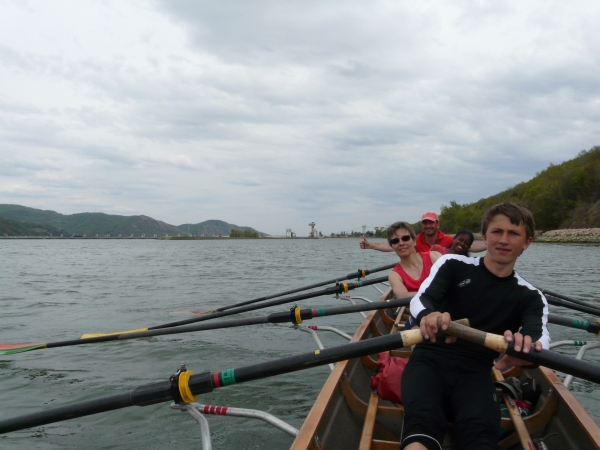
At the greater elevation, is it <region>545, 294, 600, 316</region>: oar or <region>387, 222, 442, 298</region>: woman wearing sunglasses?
<region>387, 222, 442, 298</region>: woman wearing sunglasses

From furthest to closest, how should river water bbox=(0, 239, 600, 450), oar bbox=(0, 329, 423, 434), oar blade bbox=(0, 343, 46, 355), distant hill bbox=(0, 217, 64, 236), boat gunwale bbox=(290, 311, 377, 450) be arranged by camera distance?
1. distant hill bbox=(0, 217, 64, 236)
2. oar blade bbox=(0, 343, 46, 355)
3. river water bbox=(0, 239, 600, 450)
4. oar bbox=(0, 329, 423, 434)
5. boat gunwale bbox=(290, 311, 377, 450)

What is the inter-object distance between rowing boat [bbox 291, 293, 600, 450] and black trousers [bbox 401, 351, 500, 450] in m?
0.52

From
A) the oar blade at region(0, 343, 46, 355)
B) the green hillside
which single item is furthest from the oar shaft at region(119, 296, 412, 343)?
the green hillside

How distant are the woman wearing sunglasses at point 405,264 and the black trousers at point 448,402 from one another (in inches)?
70.2

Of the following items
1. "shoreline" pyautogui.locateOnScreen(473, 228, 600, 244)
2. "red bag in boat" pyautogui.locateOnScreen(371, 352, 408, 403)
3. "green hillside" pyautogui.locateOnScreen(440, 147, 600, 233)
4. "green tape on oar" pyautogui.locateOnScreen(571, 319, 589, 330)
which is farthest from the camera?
"green hillside" pyautogui.locateOnScreen(440, 147, 600, 233)

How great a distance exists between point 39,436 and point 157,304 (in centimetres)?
838

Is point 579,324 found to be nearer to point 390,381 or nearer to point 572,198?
point 390,381

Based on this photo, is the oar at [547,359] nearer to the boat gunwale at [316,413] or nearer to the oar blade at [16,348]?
the boat gunwale at [316,413]

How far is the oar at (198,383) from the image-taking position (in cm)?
261

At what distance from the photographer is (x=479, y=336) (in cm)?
241

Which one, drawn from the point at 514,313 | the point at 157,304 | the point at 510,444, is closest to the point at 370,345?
the point at 514,313

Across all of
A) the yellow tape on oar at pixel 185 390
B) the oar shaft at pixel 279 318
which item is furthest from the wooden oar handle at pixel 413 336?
the oar shaft at pixel 279 318

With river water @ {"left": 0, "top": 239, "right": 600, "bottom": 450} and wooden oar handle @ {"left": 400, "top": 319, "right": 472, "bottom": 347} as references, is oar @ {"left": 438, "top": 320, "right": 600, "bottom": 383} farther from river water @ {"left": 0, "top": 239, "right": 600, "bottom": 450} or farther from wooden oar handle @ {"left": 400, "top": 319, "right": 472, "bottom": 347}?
river water @ {"left": 0, "top": 239, "right": 600, "bottom": 450}

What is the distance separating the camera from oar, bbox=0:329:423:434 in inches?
103
